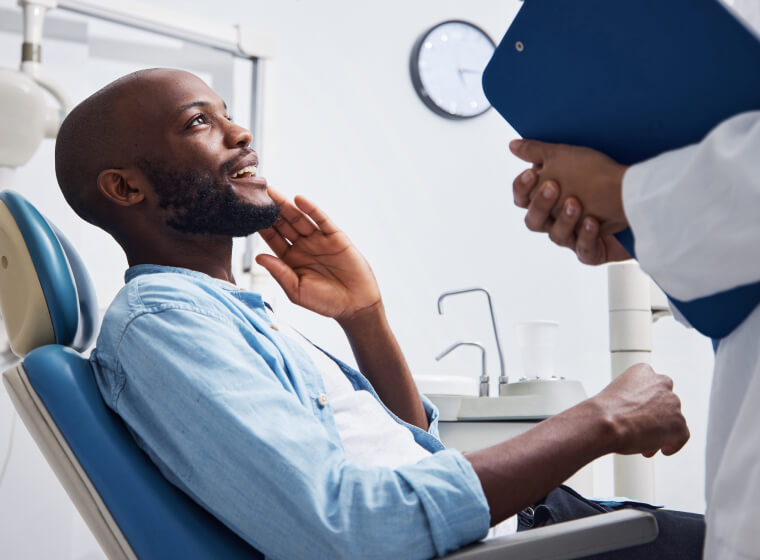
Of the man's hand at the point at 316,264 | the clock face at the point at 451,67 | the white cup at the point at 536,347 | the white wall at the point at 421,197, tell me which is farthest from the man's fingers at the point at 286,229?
the clock face at the point at 451,67

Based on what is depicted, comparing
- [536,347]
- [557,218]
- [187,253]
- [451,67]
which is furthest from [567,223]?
[451,67]

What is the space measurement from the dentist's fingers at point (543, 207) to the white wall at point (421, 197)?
5.36ft

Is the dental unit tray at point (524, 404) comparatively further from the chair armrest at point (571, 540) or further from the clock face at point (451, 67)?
the clock face at point (451, 67)

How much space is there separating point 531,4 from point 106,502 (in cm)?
67

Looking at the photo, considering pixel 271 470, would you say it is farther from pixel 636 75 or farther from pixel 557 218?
pixel 636 75

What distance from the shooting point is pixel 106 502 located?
0.82 meters

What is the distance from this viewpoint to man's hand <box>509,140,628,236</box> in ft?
2.64

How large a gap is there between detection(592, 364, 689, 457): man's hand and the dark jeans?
0.68ft

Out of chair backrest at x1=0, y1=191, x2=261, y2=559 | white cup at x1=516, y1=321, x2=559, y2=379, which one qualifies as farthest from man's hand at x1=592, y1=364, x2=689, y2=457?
white cup at x1=516, y1=321, x2=559, y2=379

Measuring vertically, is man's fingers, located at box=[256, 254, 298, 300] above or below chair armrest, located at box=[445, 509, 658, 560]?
above

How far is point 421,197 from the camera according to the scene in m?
2.78

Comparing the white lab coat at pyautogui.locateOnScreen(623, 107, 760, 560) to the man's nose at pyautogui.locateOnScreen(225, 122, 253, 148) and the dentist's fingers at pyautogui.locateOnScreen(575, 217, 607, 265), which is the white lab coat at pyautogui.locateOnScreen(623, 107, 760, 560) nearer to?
the dentist's fingers at pyautogui.locateOnScreen(575, 217, 607, 265)

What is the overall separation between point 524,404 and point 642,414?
95 cm

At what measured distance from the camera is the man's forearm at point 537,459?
0.80 metres
